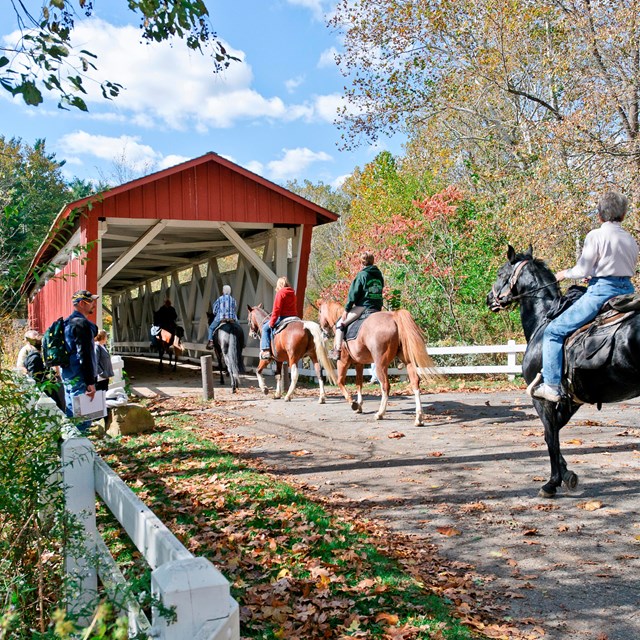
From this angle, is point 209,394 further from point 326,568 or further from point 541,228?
point 326,568

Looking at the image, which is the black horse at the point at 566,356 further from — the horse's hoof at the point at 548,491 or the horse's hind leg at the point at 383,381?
the horse's hind leg at the point at 383,381

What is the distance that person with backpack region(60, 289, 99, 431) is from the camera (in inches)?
300

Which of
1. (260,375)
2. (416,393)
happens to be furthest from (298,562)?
(260,375)

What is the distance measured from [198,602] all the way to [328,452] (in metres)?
6.51

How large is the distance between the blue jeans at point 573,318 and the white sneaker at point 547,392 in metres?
0.05

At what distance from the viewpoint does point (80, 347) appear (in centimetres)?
762

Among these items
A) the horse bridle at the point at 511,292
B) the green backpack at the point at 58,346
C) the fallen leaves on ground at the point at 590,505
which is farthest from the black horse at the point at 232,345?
the fallen leaves on ground at the point at 590,505

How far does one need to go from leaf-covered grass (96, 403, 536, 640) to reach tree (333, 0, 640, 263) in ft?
36.5

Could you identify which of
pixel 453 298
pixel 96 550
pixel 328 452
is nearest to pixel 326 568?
pixel 96 550

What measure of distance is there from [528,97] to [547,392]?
13.4 metres

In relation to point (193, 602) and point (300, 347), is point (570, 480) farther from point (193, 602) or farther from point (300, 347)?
point (300, 347)

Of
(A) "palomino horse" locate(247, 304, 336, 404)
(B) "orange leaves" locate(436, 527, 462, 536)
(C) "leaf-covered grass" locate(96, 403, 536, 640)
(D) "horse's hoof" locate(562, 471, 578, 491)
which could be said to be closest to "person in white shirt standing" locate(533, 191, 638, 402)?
(D) "horse's hoof" locate(562, 471, 578, 491)

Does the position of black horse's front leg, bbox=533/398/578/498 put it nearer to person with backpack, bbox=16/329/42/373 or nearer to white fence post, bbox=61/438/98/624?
white fence post, bbox=61/438/98/624

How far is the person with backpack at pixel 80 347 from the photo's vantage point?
300 inches
